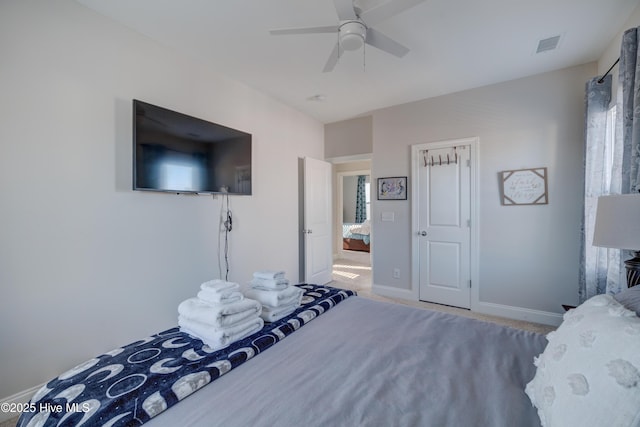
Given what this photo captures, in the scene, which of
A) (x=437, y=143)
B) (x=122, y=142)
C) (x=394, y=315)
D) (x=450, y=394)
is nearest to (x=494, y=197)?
(x=437, y=143)

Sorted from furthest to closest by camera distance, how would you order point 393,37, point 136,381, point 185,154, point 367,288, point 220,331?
point 367,288 → point 185,154 → point 393,37 → point 220,331 → point 136,381

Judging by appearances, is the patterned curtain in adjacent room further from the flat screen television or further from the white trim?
the flat screen television

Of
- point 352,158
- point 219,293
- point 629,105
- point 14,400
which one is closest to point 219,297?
point 219,293

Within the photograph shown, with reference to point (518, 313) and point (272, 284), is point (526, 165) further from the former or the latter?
point (272, 284)

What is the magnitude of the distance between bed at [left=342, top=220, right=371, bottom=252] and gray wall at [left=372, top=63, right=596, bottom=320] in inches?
137

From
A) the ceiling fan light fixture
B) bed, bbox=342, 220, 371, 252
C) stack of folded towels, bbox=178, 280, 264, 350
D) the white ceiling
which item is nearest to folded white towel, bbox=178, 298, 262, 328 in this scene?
stack of folded towels, bbox=178, 280, 264, 350

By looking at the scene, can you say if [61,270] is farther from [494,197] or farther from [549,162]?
[549,162]

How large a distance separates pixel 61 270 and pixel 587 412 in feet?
8.89

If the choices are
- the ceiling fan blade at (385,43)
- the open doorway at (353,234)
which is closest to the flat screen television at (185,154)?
the ceiling fan blade at (385,43)

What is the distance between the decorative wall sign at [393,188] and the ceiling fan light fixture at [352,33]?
2.33 meters

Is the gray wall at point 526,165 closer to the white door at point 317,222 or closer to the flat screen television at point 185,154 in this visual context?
the white door at point 317,222

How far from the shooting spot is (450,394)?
936 millimetres

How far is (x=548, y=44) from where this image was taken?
7.99 feet

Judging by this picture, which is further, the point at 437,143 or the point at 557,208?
the point at 437,143
